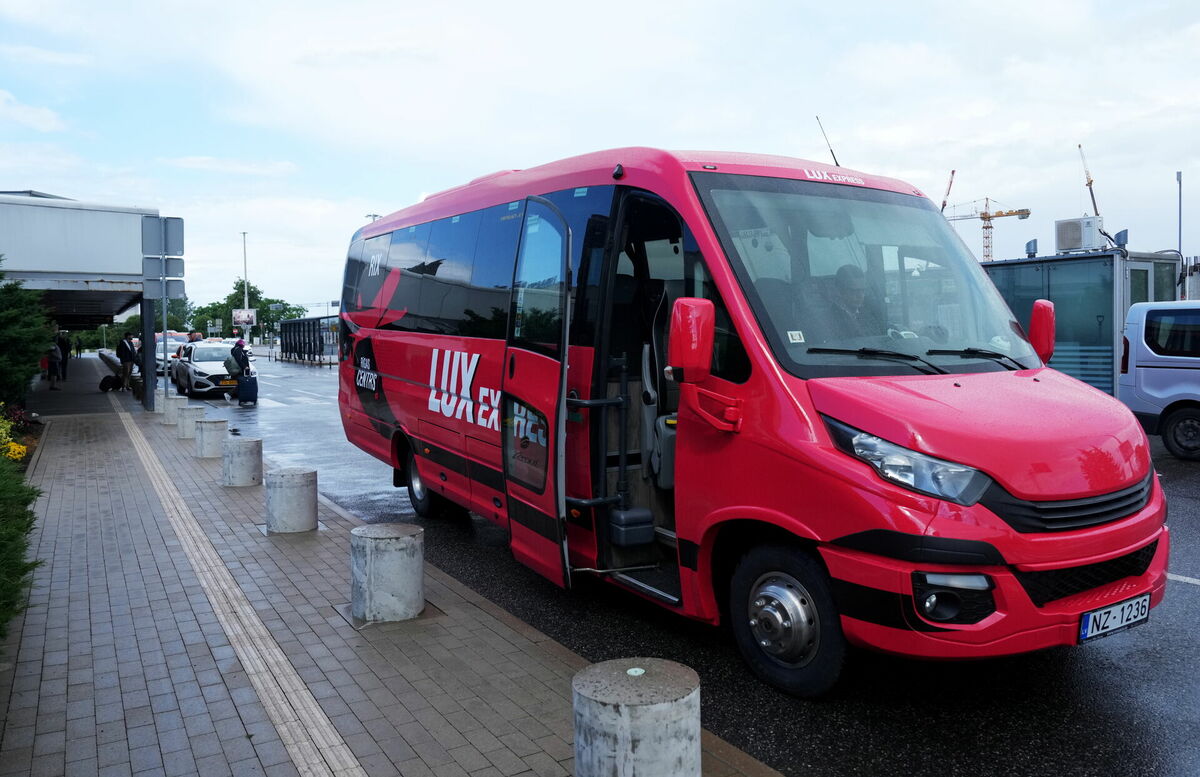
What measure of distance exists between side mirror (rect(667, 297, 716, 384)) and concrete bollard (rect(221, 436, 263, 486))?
755 cm

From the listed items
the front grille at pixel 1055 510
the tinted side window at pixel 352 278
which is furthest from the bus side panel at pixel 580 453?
the tinted side window at pixel 352 278

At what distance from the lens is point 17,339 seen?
1511cm

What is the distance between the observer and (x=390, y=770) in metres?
3.72

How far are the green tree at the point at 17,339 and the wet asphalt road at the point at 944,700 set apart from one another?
12.2 meters

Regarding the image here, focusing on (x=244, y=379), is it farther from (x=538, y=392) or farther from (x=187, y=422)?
(x=538, y=392)

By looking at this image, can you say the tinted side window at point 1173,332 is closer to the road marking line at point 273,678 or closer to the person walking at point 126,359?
the road marking line at point 273,678

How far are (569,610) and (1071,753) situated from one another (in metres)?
3.00

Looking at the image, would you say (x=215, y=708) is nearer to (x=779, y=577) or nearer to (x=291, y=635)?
(x=291, y=635)

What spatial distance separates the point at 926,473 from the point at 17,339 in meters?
15.9

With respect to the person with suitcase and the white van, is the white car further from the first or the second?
the white van

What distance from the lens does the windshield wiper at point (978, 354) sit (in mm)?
4555

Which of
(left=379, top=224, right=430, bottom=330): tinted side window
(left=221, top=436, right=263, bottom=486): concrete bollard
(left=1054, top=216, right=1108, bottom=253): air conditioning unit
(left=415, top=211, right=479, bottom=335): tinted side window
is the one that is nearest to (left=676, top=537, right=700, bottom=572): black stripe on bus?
(left=415, top=211, right=479, bottom=335): tinted side window

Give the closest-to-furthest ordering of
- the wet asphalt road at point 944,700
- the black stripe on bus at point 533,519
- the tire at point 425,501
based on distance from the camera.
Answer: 1. the wet asphalt road at point 944,700
2. the black stripe on bus at point 533,519
3. the tire at point 425,501

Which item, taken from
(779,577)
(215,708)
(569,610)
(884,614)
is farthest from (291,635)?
(884,614)
